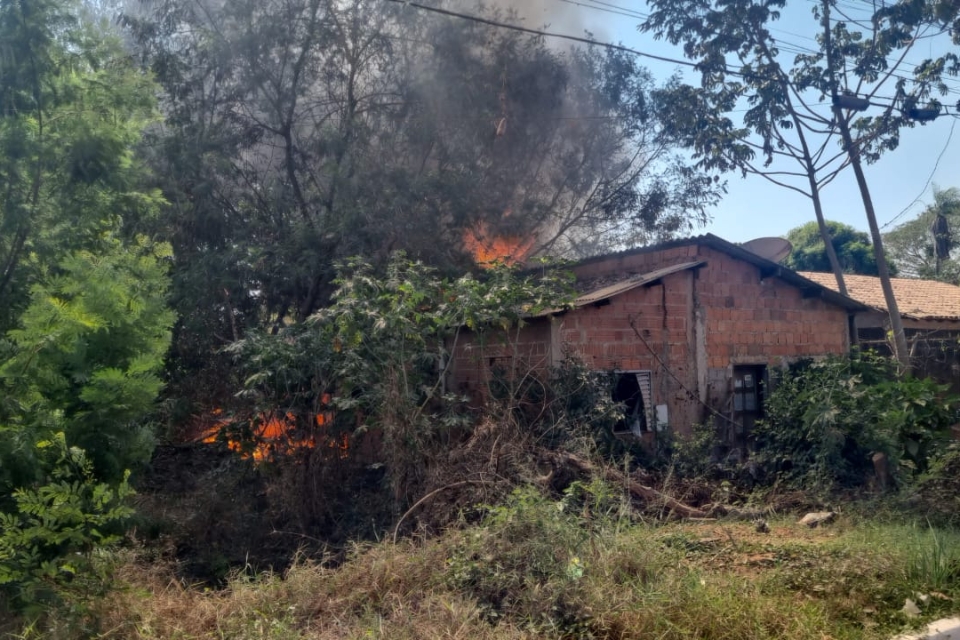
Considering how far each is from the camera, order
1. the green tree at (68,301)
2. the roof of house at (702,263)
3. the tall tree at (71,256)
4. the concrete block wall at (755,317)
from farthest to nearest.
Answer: the concrete block wall at (755,317)
the roof of house at (702,263)
the tall tree at (71,256)
the green tree at (68,301)

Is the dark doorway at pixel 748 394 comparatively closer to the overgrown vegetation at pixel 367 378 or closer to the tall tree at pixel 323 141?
the overgrown vegetation at pixel 367 378

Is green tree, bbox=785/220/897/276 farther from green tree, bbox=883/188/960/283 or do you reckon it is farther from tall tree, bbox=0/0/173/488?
tall tree, bbox=0/0/173/488

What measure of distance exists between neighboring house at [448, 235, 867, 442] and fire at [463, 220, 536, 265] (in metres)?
1.85

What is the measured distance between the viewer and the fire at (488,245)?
1399cm

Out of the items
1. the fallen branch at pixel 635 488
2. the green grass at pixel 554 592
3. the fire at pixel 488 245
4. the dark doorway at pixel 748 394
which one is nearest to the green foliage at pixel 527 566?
the green grass at pixel 554 592

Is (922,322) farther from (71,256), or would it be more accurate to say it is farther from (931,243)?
(71,256)

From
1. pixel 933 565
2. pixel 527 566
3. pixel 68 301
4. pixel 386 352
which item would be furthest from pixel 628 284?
pixel 68 301

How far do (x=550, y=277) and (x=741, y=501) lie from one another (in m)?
3.48

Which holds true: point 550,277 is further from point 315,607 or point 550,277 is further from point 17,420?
point 17,420

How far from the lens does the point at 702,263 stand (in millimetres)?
11688

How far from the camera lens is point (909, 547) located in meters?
6.21

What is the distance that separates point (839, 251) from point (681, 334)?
2188cm

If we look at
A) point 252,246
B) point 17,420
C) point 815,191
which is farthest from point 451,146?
point 17,420

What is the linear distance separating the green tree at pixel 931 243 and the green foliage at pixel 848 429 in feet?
71.3
